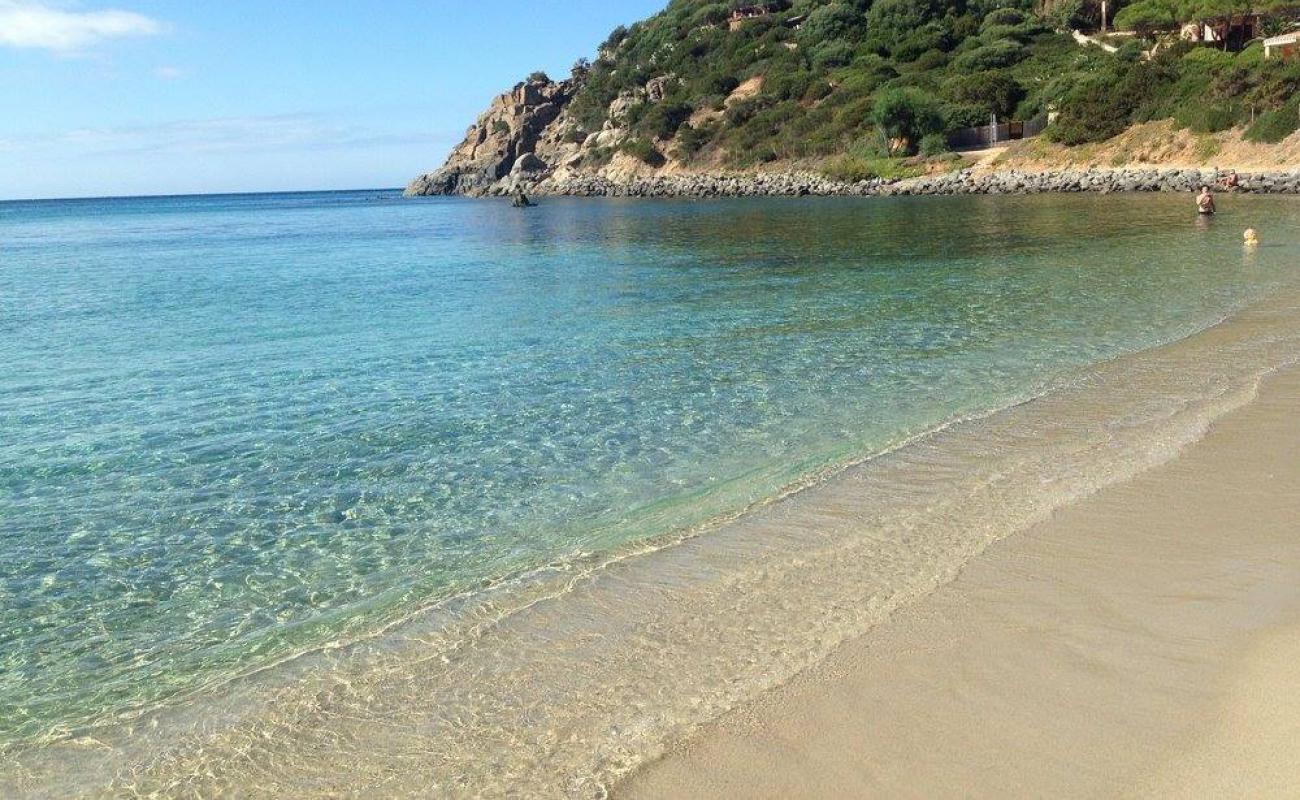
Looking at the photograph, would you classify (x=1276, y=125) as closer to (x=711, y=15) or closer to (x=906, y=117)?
(x=906, y=117)

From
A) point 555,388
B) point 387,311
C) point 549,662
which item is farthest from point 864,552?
point 387,311

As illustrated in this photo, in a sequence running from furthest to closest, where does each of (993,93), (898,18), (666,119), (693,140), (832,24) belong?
1. (832,24)
2. (898,18)
3. (666,119)
4. (693,140)
5. (993,93)

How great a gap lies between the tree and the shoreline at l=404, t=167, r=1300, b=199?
19.8 feet

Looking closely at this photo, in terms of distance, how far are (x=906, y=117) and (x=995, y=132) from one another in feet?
20.5

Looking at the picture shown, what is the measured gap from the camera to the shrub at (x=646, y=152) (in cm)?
9512

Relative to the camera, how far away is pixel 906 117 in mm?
70562

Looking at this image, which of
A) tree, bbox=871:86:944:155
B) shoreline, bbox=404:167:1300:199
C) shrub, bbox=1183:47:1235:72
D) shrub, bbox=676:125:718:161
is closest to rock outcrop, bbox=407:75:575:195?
shoreline, bbox=404:167:1300:199

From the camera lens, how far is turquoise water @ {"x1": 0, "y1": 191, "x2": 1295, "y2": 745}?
664 cm

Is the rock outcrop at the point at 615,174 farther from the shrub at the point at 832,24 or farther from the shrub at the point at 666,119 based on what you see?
the shrub at the point at 832,24

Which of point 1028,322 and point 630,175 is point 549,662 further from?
point 630,175

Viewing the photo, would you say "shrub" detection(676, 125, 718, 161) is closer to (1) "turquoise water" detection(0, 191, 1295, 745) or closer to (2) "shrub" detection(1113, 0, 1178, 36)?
(2) "shrub" detection(1113, 0, 1178, 36)

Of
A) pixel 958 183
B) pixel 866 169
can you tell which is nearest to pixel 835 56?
pixel 866 169

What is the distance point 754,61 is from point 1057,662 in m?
105

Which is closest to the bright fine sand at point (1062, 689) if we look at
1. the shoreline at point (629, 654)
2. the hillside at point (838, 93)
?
the shoreline at point (629, 654)
